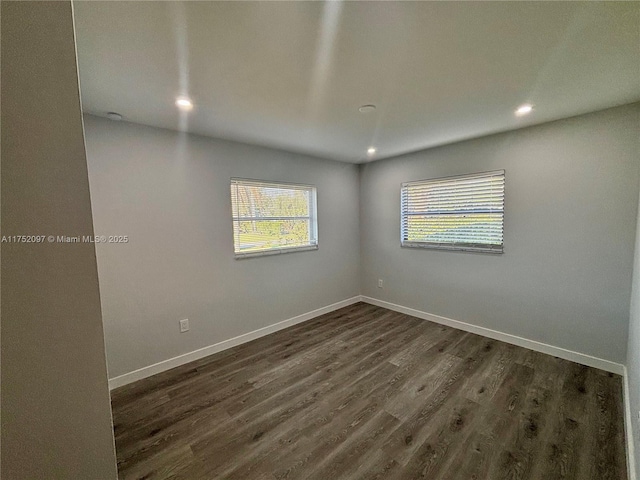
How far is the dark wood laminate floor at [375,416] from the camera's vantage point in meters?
1.50

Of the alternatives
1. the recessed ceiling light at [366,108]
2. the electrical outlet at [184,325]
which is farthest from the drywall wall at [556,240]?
the electrical outlet at [184,325]

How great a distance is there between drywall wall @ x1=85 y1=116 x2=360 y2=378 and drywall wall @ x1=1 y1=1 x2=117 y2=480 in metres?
1.89

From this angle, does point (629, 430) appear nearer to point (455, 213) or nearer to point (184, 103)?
point (455, 213)

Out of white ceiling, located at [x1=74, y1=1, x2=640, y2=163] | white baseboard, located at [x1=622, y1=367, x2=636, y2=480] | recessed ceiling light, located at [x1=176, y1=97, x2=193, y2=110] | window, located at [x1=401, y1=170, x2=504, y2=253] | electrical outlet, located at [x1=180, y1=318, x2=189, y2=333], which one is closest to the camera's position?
white ceiling, located at [x1=74, y1=1, x2=640, y2=163]

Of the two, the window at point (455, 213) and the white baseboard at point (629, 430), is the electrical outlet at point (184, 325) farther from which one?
the white baseboard at point (629, 430)

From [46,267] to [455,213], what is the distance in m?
3.55

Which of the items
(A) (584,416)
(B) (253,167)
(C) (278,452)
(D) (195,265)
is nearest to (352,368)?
(C) (278,452)

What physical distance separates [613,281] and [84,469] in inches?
142

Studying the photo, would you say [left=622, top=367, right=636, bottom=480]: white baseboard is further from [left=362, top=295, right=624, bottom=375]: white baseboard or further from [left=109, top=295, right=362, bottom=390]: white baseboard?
[left=109, top=295, right=362, bottom=390]: white baseboard

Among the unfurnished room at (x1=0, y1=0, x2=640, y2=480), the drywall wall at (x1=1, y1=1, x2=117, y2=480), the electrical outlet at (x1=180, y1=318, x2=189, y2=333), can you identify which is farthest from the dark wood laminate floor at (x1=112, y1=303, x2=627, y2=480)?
the drywall wall at (x1=1, y1=1, x2=117, y2=480)

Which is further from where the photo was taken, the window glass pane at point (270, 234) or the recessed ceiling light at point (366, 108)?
the window glass pane at point (270, 234)

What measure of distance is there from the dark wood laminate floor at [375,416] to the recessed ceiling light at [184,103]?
91.9 inches

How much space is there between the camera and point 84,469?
2.31 ft

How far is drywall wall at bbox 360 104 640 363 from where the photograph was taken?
2.23 metres
